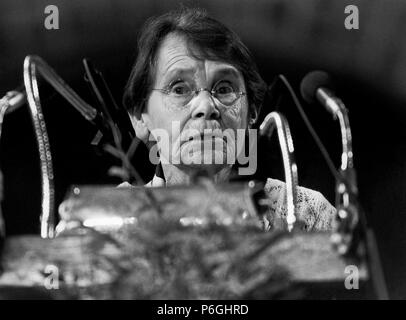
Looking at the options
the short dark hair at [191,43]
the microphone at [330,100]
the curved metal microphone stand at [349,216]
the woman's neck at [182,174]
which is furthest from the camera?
the short dark hair at [191,43]

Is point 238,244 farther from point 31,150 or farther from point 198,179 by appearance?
point 31,150

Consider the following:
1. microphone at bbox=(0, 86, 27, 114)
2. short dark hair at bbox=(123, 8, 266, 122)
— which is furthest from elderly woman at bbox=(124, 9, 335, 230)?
microphone at bbox=(0, 86, 27, 114)

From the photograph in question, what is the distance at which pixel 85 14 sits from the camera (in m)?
1.93

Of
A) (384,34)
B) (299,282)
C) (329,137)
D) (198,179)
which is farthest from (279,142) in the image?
(299,282)

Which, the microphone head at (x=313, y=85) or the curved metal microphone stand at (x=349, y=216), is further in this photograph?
the microphone head at (x=313, y=85)

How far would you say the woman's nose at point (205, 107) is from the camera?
183 cm

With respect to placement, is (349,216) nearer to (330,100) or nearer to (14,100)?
(330,100)

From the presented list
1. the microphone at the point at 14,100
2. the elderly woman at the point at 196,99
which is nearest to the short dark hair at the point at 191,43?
the elderly woman at the point at 196,99

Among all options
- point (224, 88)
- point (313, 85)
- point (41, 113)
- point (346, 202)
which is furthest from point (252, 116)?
point (41, 113)

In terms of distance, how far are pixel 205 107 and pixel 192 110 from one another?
0.11 feet

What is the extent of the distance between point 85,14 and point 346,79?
689 millimetres

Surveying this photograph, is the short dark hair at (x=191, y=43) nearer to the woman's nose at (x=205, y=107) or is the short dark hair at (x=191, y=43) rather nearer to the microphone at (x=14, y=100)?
the woman's nose at (x=205, y=107)

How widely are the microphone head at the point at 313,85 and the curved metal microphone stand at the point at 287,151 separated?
0.38ft

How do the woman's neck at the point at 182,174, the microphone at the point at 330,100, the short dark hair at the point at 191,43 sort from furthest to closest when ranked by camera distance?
1. the short dark hair at the point at 191,43
2. the woman's neck at the point at 182,174
3. the microphone at the point at 330,100
